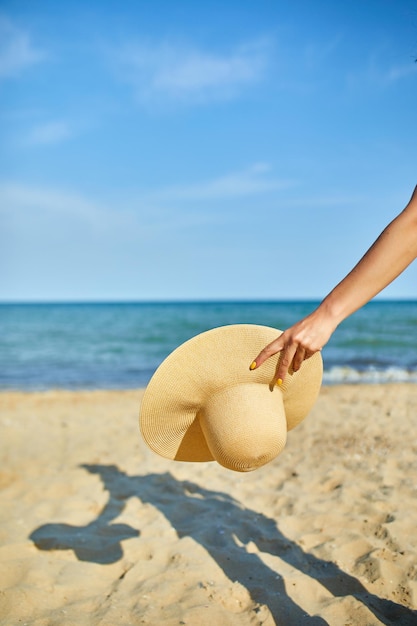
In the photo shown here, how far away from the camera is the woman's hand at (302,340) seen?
1828 millimetres

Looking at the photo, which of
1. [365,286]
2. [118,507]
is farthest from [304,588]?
[365,286]

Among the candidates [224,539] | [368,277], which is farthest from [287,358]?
[224,539]

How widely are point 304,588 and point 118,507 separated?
198cm

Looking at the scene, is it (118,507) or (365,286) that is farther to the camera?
(118,507)

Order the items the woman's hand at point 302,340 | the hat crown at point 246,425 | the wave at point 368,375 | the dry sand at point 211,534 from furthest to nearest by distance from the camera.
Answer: the wave at point 368,375
the dry sand at point 211,534
the hat crown at point 246,425
the woman's hand at point 302,340

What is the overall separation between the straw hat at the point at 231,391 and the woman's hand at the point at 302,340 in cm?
29

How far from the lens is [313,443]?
6.02 metres

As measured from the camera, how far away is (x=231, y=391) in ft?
7.91

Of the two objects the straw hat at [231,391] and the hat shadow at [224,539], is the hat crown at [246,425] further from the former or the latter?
the hat shadow at [224,539]

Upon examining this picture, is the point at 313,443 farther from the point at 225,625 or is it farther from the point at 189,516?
the point at 225,625

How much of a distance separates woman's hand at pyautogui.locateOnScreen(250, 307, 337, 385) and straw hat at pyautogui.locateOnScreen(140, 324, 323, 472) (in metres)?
0.29

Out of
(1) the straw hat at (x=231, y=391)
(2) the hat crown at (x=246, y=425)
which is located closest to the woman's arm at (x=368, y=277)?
(1) the straw hat at (x=231, y=391)

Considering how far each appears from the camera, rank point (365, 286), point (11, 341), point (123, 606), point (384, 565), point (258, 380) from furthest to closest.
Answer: point (11, 341), point (384, 565), point (123, 606), point (258, 380), point (365, 286)

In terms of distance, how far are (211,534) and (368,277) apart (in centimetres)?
293
